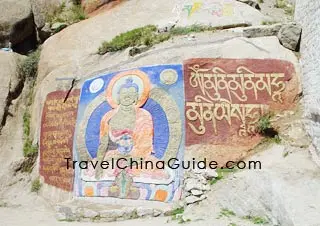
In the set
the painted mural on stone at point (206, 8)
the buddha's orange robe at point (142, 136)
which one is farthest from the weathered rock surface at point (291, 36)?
the buddha's orange robe at point (142, 136)

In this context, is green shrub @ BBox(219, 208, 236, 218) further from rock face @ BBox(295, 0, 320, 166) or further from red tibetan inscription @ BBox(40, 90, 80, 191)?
red tibetan inscription @ BBox(40, 90, 80, 191)

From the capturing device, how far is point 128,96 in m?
9.09

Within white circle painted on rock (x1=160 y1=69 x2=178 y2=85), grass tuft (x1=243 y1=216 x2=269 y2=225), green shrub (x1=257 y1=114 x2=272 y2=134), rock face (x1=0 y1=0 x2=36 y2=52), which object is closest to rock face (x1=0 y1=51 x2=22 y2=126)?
rock face (x1=0 y1=0 x2=36 y2=52)

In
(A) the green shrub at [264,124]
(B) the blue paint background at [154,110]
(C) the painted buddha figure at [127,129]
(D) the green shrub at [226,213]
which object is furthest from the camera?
(C) the painted buddha figure at [127,129]

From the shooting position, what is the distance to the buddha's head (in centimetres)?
903

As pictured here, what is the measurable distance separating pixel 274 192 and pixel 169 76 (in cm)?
347

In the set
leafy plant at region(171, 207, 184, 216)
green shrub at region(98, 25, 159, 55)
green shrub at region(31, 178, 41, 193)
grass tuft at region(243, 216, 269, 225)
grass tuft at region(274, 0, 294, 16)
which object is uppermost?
grass tuft at region(274, 0, 294, 16)

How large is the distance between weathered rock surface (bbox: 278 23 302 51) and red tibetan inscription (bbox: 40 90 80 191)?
427cm

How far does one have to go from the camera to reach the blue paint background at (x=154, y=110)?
8.53 metres

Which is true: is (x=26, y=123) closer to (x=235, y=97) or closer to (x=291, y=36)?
(x=235, y=97)

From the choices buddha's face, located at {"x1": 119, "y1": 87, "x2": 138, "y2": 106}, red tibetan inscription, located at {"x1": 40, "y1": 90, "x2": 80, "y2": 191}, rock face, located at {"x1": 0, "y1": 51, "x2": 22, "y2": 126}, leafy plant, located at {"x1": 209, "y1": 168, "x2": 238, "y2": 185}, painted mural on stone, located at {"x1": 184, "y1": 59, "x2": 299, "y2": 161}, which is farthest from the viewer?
rock face, located at {"x1": 0, "y1": 51, "x2": 22, "y2": 126}

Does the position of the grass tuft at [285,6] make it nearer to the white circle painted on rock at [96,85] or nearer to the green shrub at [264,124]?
the green shrub at [264,124]

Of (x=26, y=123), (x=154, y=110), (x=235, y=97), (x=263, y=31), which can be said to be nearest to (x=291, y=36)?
(x=263, y=31)

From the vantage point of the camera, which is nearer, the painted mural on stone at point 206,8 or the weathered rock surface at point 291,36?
the weathered rock surface at point 291,36
